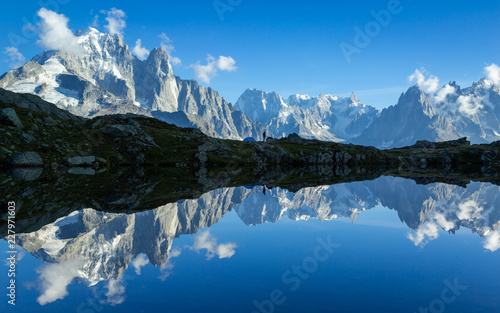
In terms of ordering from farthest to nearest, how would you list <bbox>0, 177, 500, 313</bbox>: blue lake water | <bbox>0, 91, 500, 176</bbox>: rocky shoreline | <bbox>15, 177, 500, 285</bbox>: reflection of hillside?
<bbox>0, 91, 500, 176</bbox>: rocky shoreline, <bbox>15, 177, 500, 285</bbox>: reflection of hillside, <bbox>0, 177, 500, 313</bbox>: blue lake water

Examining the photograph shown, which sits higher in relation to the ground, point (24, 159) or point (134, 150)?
point (134, 150)

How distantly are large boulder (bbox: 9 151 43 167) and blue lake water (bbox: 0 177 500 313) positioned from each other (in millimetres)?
62444

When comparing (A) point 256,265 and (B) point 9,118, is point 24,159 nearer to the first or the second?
(B) point 9,118

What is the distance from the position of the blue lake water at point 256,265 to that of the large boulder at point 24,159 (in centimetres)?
6244

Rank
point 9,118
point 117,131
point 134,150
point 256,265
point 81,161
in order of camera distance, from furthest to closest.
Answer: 1. point 117,131
2. point 134,150
3. point 81,161
4. point 9,118
5. point 256,265

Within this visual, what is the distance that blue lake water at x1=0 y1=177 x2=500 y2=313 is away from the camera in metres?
13.2

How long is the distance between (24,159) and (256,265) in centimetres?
8194

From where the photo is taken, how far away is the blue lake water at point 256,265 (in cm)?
1316

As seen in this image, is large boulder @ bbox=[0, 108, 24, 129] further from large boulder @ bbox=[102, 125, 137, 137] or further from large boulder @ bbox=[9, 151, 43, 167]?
large boulder @ bbox=[102, 125, 137, 137]

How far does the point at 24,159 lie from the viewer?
74.6 meters

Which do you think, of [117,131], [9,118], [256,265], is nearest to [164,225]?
[256,265]

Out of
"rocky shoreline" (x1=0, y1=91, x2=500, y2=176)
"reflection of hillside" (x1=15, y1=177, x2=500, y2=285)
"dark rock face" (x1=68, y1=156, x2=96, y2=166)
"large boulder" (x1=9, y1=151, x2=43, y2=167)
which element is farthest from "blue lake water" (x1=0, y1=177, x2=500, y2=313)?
"dark rock face" (x1=68, y1=156, x2=96, y2=166)

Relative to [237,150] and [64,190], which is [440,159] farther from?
[64,190]

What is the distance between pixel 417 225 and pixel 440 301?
15.6 metres
